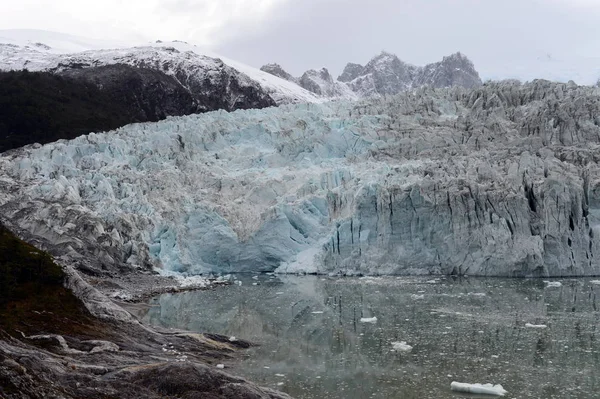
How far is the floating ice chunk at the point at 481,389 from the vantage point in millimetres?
8555

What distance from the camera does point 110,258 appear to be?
66.2ft

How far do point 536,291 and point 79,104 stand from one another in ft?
124

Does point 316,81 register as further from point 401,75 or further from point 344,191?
point 344,191

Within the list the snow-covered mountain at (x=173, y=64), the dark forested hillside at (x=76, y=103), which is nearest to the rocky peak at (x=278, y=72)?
the snow-covered mountain at (x=173, y=64)

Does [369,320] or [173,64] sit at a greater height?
[173,64]

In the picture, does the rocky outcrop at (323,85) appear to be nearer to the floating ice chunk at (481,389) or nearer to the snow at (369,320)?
the snow at (369,320)

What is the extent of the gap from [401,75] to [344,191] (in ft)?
238

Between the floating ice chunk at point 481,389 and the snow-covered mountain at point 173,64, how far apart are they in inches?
2052

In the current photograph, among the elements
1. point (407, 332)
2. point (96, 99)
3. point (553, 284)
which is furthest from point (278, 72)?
point (407, 332)

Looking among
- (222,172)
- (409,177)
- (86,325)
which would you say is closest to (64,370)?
(86,325)

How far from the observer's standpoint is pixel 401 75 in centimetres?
9194

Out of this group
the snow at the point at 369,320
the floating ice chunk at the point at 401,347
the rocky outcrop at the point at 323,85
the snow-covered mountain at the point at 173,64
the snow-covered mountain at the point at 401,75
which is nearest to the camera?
the floating ice chunk at the point at 401,347

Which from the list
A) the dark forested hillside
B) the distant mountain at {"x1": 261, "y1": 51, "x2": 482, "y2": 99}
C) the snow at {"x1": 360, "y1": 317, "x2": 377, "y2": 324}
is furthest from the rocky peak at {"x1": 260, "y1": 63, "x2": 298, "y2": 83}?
the snow at {"x1": 360, "y1": 317, "x2": 377, "y2": 324}

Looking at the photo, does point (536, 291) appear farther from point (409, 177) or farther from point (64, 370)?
point (64, 370)
